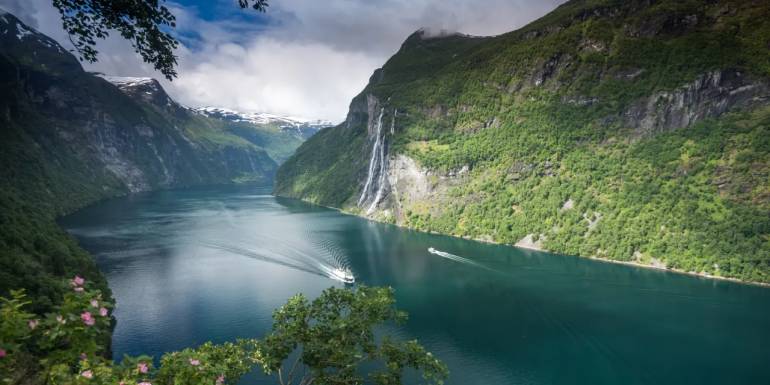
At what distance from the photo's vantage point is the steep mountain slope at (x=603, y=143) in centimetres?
7700

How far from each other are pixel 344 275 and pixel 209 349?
5326 centimetres

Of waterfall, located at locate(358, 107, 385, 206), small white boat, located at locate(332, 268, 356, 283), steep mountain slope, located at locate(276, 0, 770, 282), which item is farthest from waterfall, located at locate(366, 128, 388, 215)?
small white boat, located at locate(332, 268, 356, 283)

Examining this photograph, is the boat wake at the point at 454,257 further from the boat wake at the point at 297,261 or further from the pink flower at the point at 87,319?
the pink flower at the point at 87,319

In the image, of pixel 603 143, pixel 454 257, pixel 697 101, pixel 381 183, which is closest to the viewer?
pixel 454 257

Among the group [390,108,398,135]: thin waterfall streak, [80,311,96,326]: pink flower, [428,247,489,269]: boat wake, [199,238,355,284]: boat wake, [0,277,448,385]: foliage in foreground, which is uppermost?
[390,108,398,135]: thin waterfall streak

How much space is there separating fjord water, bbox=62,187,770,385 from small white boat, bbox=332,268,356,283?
144 cm

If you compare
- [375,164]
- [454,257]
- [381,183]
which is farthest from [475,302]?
[375,164]

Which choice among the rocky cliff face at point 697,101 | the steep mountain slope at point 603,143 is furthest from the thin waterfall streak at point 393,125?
the rocky cliff face at point 697,101

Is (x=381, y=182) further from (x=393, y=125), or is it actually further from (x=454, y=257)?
(x=454, y=257)

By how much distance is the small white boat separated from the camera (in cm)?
6444

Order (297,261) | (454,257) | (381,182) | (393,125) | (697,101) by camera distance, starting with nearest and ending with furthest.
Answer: (297,261) → (454,257) → (697,101) → (381,182) → (393,125)

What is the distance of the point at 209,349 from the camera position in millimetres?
12680

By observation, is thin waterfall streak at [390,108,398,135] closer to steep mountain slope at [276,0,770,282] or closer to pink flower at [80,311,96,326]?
steep mountain slope at [276,0,770,282]

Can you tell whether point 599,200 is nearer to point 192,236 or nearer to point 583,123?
point 583,123
